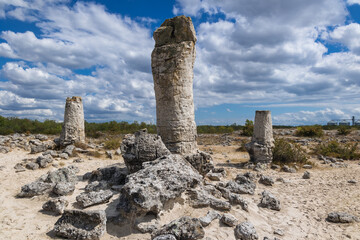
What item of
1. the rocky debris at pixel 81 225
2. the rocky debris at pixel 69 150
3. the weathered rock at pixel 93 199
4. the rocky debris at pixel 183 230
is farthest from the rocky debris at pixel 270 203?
the rocky debris at pixel 69 150

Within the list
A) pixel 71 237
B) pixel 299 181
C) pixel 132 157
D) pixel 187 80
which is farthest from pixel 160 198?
pixel 299 181

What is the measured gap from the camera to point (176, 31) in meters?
6.55

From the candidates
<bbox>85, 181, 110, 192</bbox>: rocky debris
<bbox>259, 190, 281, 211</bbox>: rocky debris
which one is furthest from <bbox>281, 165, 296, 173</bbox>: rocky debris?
<bbox>85, 181, 110, 192</bbox>: rocky debris

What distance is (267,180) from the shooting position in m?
7.53

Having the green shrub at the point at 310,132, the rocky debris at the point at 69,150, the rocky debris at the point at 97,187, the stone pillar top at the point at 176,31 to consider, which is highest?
the stone pillar top at the point at 176,31

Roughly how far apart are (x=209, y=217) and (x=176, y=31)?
503 cm

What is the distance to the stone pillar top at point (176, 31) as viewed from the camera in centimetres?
650

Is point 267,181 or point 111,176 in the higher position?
point 111,176

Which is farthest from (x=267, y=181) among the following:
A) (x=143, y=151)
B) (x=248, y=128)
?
(x=248, y=128)

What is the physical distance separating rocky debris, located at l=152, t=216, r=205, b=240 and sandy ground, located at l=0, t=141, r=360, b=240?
0.91 ft

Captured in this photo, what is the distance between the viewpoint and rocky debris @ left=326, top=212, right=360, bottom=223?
15.8ft

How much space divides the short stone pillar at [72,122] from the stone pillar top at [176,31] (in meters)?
6.79

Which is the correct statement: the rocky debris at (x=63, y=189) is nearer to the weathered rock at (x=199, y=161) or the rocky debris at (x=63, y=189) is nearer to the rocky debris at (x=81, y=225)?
the rocky debris at (x=81, y=225)

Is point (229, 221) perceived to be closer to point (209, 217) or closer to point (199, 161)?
point (209, 217)
